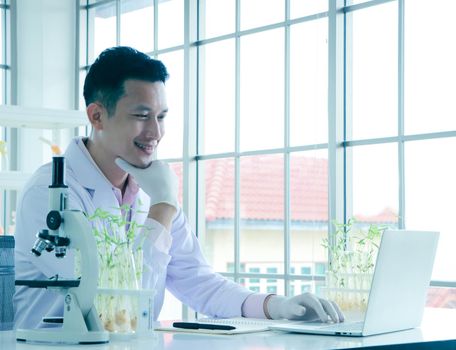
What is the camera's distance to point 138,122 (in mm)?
2795

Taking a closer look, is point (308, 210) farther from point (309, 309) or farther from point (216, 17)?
point (309, 309)

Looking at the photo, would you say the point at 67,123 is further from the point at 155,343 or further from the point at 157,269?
the point at 155,343

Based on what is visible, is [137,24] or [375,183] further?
[137,24]

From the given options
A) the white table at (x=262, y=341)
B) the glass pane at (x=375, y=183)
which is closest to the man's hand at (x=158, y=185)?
the white table at (x=262, y=341)

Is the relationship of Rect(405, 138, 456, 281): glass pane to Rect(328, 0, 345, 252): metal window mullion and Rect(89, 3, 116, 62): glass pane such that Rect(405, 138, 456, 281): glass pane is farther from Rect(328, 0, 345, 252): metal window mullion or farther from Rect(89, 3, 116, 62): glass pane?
Rect(89, 3, 116, 62): glass pane

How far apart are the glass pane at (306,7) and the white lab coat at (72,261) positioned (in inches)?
93.8

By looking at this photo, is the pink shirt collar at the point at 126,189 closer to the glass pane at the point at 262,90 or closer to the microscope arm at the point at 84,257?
the microscope arm at the point at 84,257

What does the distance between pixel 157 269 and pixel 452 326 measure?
886mm

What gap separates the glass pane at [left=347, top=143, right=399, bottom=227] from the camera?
456 cm

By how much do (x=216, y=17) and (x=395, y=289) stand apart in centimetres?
379

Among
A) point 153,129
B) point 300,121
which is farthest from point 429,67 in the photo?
point 153,129

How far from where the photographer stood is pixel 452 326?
8.14 ft

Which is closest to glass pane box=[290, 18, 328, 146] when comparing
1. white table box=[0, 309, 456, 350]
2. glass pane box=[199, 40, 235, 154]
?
glass pane box=[199, 40, 235, 154]

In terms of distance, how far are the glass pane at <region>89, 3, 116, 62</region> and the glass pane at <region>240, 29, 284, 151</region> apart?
154 centimetres
